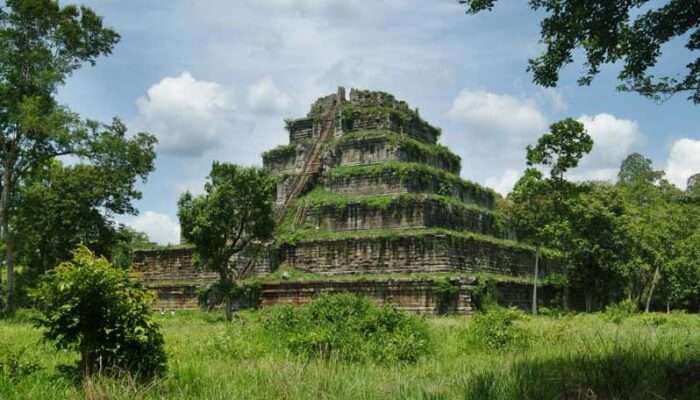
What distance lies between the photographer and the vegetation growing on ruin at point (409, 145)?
3594cm

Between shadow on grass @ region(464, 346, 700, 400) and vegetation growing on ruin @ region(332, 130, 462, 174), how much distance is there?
26458 mm

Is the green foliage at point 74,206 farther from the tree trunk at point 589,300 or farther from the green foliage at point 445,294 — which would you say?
the tree trunk at point 589,300

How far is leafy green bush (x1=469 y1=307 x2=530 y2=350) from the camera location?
14031 millimetres

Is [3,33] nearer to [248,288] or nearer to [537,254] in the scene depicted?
[248,288]

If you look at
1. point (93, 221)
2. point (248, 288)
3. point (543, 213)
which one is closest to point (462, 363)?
point (248, 288)

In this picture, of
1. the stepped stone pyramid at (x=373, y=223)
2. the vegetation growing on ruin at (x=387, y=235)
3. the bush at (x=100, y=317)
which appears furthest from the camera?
the vegetation growing on ruin at (x=387, y=235)

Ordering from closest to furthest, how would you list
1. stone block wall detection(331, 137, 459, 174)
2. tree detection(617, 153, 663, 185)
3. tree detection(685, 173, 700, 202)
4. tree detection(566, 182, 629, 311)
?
1. tree detection(566, 182, 629, 311)
2. stone block wall detection(331, 137, 459, 174)
3. tree detection(685, 173, 700, 202)
4. tree detection(617, 153, 663, 185)

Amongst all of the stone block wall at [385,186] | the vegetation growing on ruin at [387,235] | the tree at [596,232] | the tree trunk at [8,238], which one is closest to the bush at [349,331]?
the vegetation growing on ruin at [387,235]

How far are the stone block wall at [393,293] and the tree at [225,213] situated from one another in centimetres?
308

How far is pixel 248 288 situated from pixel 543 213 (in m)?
15.7

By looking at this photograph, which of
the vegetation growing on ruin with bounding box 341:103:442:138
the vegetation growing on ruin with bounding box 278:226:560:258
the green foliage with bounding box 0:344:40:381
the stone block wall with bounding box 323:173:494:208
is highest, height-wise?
the vegetation growing on ruin with bounding box 341:103:442:138

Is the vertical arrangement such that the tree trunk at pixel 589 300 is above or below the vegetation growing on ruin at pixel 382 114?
below

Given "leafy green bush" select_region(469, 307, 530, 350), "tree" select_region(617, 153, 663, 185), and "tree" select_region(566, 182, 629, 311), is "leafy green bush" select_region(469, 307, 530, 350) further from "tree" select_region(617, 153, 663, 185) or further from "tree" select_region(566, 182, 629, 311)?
"tree" select_region(617, 153, 663, 185)

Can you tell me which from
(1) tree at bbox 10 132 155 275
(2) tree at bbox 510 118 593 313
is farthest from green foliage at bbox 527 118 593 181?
(1) tree at bbox 10 132 155 275
